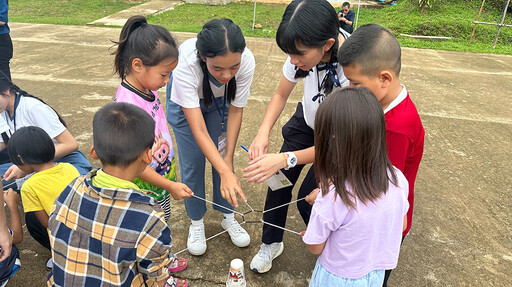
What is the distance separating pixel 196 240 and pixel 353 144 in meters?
1.41

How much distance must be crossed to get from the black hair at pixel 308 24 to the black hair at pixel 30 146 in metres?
1.34

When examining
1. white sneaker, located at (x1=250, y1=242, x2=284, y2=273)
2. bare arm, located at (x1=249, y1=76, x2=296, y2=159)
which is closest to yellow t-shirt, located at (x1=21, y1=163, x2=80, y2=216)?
bare arm, located at (x1=249, y1=76, x2=296, y2=159)

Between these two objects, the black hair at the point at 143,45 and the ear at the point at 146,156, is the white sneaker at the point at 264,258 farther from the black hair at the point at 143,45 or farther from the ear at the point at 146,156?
the black hair at the point at 143,45

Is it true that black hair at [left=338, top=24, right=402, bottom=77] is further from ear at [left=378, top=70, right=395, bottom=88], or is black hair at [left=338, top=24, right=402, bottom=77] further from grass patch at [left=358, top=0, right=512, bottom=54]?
grass patch at [left=358, top=0, right=512, bottom=54]

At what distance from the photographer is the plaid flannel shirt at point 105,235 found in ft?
3.95

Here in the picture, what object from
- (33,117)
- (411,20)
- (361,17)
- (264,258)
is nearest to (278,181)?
(264,258)

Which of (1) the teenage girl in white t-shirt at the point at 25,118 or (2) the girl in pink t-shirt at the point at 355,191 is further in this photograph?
(1) the teenage girl in white t-shirt at the point at 25,118

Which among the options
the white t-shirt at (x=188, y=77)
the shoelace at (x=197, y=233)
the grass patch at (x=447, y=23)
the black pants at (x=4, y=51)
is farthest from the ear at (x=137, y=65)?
the grass patch at (x=447, y=23)

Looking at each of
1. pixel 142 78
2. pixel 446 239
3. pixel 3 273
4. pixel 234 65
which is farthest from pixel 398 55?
pixel 3 273

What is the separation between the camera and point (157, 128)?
1914 millimetres

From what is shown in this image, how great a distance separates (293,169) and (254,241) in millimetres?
644

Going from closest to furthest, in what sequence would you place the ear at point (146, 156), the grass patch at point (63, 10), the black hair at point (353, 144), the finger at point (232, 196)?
the black hair at point (353, 144) < the ear at point (146, 156) < the finger at point (232, 196) < the grass patch at point (63, 10)

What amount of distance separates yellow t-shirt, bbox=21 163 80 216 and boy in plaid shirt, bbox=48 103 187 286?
62 cm

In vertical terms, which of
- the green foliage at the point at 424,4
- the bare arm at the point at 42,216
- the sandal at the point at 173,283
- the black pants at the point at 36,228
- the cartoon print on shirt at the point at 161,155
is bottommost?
Result: the green foliage at the point at 424,4
